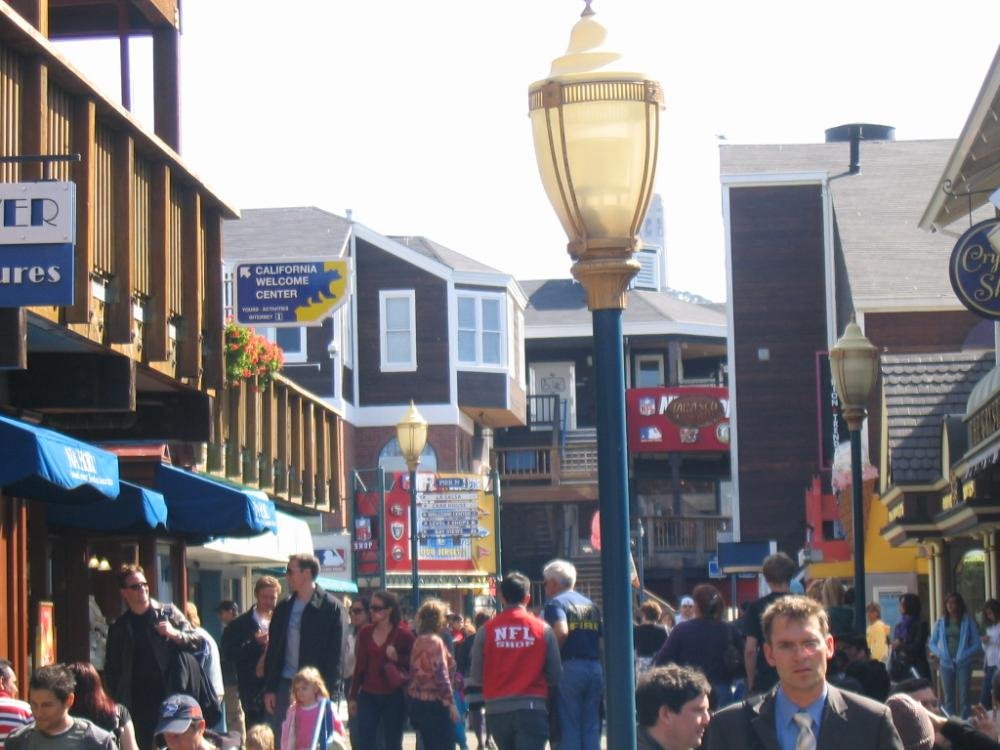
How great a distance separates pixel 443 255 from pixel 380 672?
36.1m

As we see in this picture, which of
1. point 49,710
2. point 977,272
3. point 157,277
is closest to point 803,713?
point 49,710

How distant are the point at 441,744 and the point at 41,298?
18.7ft

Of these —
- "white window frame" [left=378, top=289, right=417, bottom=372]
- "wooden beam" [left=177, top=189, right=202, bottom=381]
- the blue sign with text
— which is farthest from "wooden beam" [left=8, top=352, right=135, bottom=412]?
"white window frame" [left=378, top=289, right=417, bottom=372]

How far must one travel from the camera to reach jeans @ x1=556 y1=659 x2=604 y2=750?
13344mm

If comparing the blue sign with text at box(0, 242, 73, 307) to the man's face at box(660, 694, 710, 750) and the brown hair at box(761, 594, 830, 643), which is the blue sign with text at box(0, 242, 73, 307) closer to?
the man's face at box(660, 694, 710, 750)

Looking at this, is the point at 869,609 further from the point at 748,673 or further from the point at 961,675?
the point at 748,673

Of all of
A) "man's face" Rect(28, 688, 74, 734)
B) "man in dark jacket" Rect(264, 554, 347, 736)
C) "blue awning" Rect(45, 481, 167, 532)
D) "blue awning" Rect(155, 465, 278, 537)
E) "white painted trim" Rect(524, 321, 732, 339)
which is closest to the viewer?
"man's face" Rect(28, 688, 74, 734)

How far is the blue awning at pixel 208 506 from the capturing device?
15.1 metres

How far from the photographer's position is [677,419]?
5372 cm

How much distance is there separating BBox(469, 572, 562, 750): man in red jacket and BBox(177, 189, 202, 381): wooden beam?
309 cm

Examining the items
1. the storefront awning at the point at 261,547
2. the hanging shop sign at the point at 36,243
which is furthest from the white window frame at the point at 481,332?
the hanging shop sign at the point at 36,243

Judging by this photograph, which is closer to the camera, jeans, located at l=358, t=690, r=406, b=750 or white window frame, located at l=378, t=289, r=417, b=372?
jeans, located at l=358, t=690, r=406, b=750

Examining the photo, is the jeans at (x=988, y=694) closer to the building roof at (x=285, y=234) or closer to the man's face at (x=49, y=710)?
the man's face at (x=49, y=710)

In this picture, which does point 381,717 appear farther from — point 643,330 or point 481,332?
point 643,330
